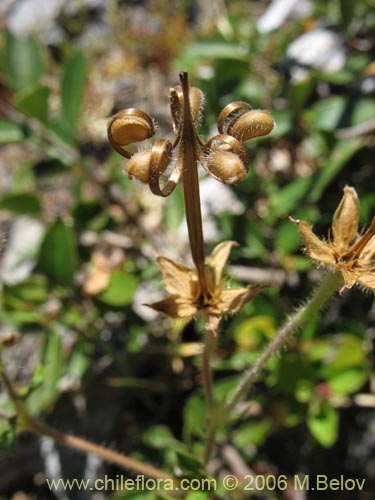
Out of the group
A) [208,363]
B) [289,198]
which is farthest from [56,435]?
[289,198]

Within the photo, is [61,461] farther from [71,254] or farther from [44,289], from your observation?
[71,254]

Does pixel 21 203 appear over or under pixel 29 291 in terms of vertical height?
over

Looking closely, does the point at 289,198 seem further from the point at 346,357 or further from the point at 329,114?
the point at 346,357

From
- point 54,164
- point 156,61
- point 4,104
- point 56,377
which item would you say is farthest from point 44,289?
point 156,61

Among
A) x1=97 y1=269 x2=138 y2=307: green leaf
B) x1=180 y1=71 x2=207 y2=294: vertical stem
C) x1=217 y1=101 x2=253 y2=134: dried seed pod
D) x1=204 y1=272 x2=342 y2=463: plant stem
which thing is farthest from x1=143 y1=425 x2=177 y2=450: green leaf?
x1=217 y1=101 x2=253 y2=134: dried seed pod

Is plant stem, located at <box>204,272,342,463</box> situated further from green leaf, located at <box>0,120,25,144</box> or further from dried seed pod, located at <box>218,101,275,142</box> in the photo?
green leaf, located at <box>0,120,25,144</box>

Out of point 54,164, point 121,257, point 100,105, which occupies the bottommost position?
point 121,257

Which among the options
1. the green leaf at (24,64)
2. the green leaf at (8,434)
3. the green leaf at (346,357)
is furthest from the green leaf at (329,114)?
the green leaf at (8,434)
